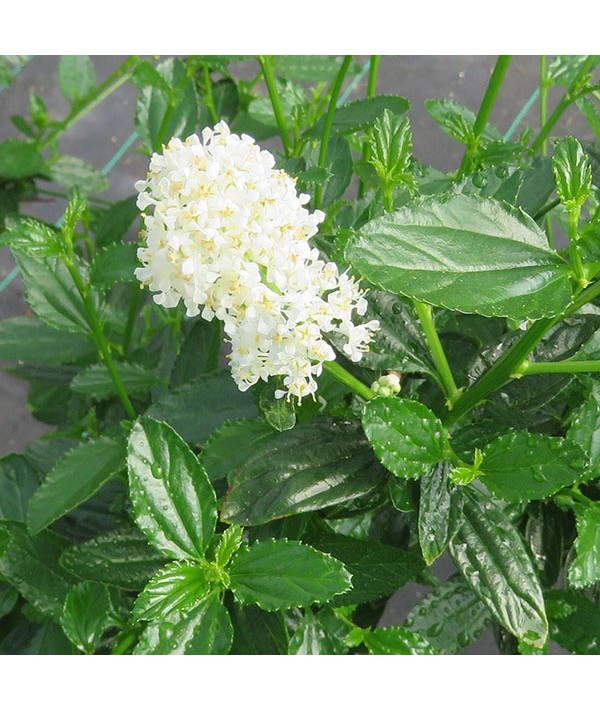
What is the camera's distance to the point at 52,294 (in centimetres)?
81

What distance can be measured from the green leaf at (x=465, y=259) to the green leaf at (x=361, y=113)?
0.35 meters

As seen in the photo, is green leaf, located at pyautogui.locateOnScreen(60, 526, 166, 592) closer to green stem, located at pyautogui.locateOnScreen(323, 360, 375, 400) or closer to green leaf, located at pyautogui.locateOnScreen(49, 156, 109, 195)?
green stem, located at pyautogui.locateOnScreen(323, 360, 375, 400)

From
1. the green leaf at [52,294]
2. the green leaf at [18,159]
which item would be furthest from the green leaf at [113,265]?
the green leaf at [18,159]

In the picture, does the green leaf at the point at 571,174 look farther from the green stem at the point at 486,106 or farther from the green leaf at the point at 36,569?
the green leaf at the point at 36,569

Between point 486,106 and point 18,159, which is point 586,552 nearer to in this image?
point 486,106

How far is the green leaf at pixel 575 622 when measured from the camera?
2.31ft

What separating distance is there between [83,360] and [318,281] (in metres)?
0.57

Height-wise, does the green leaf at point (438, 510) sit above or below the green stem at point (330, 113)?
below

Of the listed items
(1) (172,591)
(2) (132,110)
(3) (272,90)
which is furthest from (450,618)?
(2) (132,110)

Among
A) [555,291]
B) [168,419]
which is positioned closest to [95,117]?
[168,419]

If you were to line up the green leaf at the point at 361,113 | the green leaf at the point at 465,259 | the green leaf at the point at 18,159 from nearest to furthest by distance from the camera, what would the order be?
1. the green leaf at the point at 465,259
2. the green leaf at the point at 361,113
3. the green leaf at the point at 18,159

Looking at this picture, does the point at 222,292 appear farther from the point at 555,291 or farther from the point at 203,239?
the point at 555,291

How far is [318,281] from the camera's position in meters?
0.55

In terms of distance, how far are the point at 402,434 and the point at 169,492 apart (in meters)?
0.17
